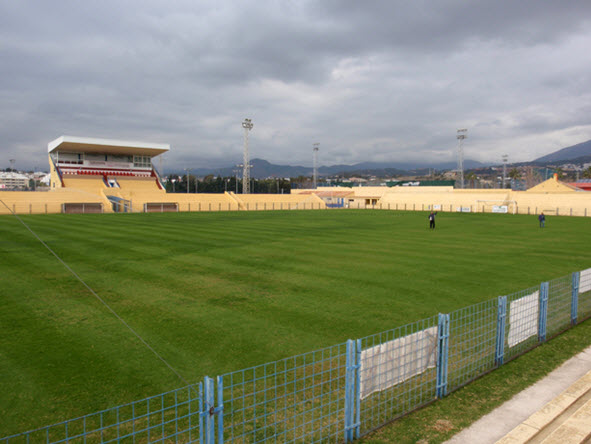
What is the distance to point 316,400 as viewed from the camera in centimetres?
586

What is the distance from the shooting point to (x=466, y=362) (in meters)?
6.97

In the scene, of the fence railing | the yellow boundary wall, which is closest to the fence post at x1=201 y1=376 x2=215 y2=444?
the fence railing

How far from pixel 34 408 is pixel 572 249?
79.4 feet

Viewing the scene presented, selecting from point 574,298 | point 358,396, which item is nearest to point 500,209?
point 574,298

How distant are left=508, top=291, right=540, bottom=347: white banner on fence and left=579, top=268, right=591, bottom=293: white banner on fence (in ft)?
8.54

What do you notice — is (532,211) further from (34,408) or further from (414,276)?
(34,408)

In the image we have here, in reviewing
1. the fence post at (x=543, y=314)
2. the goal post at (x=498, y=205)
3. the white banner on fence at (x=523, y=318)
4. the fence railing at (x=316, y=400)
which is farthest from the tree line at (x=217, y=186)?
the fence railing at (x=316, y=400)

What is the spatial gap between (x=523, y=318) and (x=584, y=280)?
3.65m

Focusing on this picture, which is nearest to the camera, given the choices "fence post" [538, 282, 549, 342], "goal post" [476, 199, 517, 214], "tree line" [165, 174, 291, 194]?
"fence post" [538, 282, 549, 342]

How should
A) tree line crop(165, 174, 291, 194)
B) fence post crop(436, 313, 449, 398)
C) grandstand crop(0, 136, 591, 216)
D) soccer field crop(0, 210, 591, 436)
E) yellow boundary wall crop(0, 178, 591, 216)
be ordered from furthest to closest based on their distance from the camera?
tree line crop(165, 174, 291, 194) → grandstand crop(0, 136, 591, 216) → yellow boundary wall crop(0, 178, 591, 216) → soccer field crop(0, 210, 591, 436) → fence post crop(436, 313, 449, 398)

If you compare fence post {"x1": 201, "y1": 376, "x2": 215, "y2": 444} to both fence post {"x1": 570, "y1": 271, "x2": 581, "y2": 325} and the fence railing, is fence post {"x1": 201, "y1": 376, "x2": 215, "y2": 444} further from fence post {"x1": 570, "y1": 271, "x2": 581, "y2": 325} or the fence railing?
fence post {"x1": 570, "y1": 271, "x2": 581, "y2": 325}

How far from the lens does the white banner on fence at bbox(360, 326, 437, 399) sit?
504 cm

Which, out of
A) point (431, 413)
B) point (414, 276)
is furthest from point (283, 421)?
point (414, 276)

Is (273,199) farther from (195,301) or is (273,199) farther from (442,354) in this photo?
(442,354)
